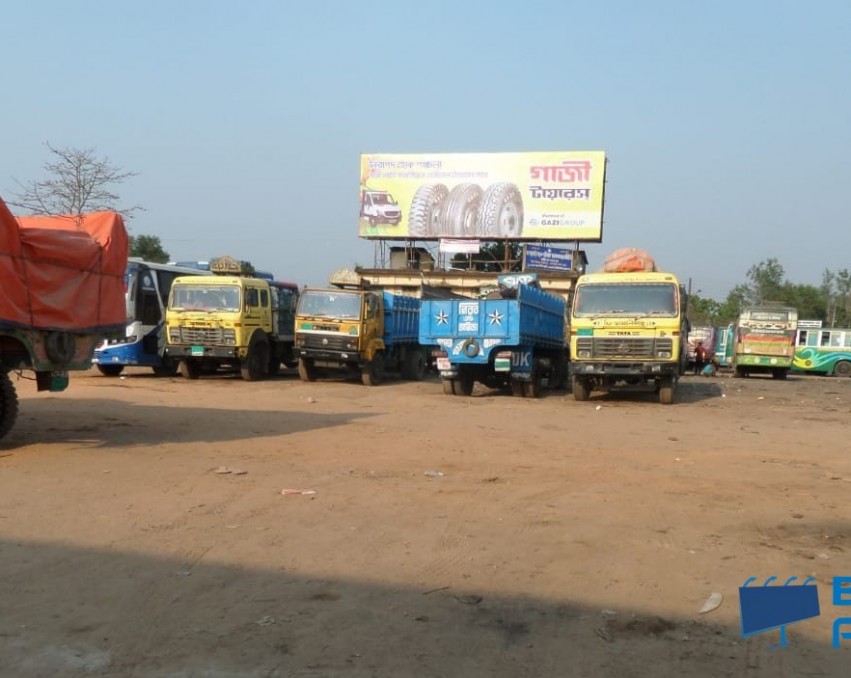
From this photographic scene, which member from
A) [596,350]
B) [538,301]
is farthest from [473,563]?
[538,301]

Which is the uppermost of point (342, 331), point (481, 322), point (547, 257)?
point (547, 257)

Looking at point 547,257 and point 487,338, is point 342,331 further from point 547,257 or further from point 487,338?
point 547,257

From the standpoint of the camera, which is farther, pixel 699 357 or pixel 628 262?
pixel 699 357

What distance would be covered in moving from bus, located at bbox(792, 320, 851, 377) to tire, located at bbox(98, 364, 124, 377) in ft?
94.0

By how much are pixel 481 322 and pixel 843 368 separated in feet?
87.0

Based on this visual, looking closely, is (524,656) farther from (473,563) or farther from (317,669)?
(473,563)

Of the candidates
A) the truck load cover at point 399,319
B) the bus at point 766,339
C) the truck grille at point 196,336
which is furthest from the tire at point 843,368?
the truck grille at point 196,336

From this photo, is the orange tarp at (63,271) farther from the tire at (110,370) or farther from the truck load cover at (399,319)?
the truck load cover at (399,319)

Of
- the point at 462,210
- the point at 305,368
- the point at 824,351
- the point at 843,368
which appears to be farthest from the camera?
the point at 824,351

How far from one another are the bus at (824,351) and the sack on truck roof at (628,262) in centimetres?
1968

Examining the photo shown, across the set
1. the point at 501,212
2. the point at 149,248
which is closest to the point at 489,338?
the point at 501,212

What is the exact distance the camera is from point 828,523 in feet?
19.6

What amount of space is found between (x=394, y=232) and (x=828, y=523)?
2864cm

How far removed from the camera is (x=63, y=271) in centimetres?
870
